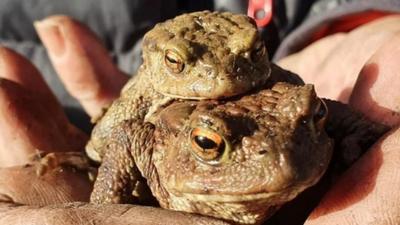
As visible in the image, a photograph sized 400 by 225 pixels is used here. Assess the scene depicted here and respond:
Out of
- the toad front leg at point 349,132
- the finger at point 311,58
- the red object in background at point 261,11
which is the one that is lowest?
the finger at point 311,58

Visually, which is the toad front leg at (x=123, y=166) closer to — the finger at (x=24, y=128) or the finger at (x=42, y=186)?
the finger at (x=42, y=186)

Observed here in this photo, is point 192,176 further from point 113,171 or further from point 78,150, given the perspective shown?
point 78,150

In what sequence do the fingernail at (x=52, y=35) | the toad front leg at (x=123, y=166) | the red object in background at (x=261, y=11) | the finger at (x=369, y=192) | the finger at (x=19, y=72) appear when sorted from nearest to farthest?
the finger at (x=369, y=192)
the toad front leg at (x=123, y=166)
the finger at (x=19, y=72)
the fingernail at (x=52, y=35)
the red object in background at (x=261, y=11)

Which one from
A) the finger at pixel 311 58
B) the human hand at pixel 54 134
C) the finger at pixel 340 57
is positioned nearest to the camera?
the human hand at pixel 54 134

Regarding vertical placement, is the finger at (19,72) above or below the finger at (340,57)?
above

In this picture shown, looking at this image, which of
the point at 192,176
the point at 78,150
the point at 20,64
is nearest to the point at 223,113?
the point at 192,176

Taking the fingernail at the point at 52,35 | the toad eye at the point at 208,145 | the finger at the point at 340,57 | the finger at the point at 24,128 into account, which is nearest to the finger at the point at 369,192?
the toad eye at the point at 208,145

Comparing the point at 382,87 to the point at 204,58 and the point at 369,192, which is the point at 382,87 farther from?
the point at 204,58

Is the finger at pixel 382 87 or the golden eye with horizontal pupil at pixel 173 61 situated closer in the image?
the golden eye with horizontal pupil at pixel 173 61

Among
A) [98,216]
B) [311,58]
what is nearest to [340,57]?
[311,58]
